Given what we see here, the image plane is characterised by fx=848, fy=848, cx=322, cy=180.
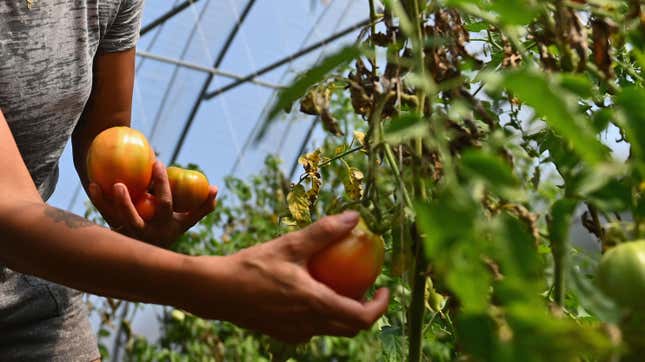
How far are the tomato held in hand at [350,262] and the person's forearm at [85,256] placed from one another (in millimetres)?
111

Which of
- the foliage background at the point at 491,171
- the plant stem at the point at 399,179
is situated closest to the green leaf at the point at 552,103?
the foliage background at the point at 491,171

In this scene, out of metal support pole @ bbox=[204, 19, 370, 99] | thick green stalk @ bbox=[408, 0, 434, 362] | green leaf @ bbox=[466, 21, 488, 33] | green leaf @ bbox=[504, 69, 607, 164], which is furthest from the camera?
metal support pole @ bbox=[204, 19, 370, 99]

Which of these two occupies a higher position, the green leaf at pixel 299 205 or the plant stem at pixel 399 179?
the green leaf at pixel 299 205

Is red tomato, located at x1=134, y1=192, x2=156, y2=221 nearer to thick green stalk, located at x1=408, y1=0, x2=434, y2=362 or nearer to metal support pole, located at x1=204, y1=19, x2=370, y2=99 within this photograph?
thick green stalk, located at x1=408, y1=0, x2=434, y2=362

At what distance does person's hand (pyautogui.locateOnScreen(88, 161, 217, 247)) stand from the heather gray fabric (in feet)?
0.59

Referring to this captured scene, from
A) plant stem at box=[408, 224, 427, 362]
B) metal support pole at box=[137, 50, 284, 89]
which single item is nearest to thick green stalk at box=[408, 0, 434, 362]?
plant stem at box=[408, 224, 427, 362]

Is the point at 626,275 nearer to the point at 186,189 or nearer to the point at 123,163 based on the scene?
the point at 123,163

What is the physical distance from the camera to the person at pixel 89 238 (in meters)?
0.66

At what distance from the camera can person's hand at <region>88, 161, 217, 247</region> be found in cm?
105

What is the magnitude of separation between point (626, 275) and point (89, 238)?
17.3 inches

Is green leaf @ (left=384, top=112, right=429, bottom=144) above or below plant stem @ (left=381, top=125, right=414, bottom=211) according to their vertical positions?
below

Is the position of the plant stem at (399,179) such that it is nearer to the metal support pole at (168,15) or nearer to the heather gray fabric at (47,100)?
the heather gray fabric at (47,100)

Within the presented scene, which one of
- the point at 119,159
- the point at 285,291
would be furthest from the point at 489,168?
the point at 119,159

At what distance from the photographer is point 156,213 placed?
1.15 meters
